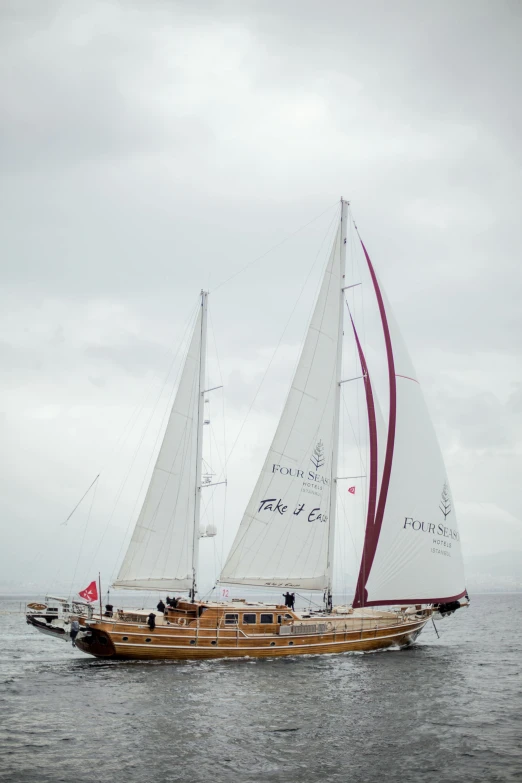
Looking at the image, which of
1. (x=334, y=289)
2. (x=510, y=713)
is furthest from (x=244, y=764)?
(x=334, y=289)

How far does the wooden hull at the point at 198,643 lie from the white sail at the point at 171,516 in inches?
109

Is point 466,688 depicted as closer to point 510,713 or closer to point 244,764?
point 510,713

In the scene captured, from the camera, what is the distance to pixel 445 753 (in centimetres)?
1892

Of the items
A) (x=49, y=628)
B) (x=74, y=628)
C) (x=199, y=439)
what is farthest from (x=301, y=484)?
(x=49, y=628)

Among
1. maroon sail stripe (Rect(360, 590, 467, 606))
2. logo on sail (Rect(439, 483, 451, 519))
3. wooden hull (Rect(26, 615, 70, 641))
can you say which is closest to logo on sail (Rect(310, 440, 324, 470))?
logo on sail (Rect(439, 483, 451, 519))

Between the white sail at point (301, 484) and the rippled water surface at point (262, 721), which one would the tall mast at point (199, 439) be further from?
the rippled water surface at point (262, 721)

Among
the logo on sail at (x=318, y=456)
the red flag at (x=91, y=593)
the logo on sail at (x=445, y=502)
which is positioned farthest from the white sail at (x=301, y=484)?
the red flag at (x=91, y=593)

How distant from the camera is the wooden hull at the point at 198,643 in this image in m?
30.4

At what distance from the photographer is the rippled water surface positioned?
57.0 feet

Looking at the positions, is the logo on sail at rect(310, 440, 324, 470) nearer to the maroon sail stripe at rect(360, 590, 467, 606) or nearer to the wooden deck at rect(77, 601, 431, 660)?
the maroon sail stripe at rect(360, 590, 467, 606)

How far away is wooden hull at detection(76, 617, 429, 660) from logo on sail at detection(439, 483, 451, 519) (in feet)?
22.7

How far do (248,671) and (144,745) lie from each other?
11.0 meters

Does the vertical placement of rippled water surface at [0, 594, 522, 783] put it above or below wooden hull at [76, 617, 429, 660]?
below

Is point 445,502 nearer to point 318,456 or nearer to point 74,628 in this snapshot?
point 318,456
